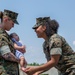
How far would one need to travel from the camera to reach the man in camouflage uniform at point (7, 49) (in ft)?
17.5

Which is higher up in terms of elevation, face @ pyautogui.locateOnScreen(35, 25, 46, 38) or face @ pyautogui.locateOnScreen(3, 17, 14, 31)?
face @ pyautogui.locateOnScreen(3, 17, 14, 31)

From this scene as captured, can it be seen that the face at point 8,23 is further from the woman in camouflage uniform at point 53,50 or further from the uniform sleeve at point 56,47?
the uniform sleeve at point 56,47

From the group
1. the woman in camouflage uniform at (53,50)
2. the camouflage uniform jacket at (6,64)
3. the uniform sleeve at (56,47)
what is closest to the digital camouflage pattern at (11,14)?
the camouflage uniform jacket at (6,64)

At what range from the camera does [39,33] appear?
534 centimetres

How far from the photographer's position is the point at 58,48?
511 centimetres

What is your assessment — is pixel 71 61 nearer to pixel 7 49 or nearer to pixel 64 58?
pixel 64 58

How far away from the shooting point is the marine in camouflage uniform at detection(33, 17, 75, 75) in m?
5.12

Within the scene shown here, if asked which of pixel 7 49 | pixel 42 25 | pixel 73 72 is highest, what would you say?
pixel 42 25

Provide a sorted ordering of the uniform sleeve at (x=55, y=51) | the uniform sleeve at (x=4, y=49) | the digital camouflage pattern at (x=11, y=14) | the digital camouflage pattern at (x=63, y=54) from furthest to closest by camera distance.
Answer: the digital camouflage pattern at (x=11, y=14)
the uniform sleeve at (x=4, y=49)
the digital camouflage pattern at (x=63, y=54)
the uniform sleeve at (x=55, y=51)

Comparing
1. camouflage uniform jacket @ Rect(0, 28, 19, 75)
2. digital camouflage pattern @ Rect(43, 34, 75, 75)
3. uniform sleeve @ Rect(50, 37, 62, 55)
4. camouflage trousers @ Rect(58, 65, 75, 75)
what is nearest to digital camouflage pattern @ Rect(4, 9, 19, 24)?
camouflage uniform jacket @ Rect(0, 28, 19, 75)

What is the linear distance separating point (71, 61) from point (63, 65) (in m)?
0.14

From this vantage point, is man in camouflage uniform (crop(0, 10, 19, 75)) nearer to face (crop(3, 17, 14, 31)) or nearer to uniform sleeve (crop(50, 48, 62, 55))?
face (crop(3, 17, 14, 31))

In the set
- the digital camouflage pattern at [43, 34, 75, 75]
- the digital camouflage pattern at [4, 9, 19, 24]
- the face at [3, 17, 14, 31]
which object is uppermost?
the digital camouflage pattern at [4, 9, 19, 24]

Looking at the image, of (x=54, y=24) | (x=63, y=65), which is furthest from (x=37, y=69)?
(x=54, y=24)
